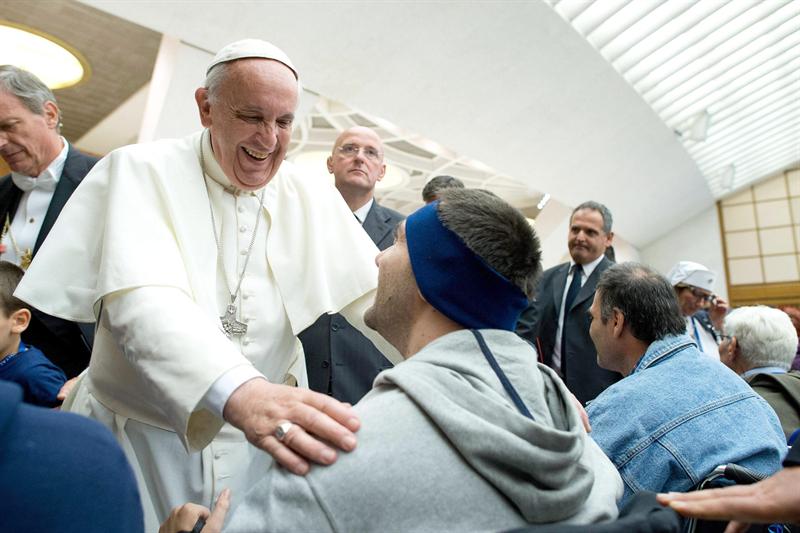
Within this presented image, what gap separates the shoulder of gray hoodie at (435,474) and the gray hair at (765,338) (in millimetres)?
2417

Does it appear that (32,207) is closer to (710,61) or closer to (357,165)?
(357,165)

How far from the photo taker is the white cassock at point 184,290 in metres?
1.38

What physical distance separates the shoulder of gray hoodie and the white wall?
18.3 metres

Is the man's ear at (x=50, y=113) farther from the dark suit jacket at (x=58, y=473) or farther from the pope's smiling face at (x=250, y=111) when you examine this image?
the dark suit jacket at (x=58, y=473)

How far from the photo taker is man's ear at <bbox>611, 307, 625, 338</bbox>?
260 cm

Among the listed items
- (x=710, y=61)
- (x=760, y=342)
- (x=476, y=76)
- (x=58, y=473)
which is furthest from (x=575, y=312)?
(x=710, y=61)

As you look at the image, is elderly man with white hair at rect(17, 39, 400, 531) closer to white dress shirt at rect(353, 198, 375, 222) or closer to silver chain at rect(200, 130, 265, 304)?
silver chain at rect(200, 130, 265, 304)

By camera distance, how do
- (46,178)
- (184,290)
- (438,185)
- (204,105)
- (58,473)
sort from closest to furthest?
(58,473) < (184,290) < (204,105) < (46,178) < (438,185)

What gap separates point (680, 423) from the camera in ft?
6.26

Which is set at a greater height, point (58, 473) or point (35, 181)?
point (35, 181)

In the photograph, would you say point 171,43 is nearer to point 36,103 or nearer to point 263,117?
point 36,103

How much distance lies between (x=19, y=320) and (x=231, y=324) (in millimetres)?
1045

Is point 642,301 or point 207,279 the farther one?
point 642,301

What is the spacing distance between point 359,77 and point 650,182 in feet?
29.7
